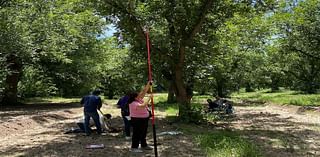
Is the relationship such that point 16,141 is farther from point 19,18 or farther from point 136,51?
point 19,18

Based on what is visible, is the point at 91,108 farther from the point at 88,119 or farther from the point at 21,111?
the point at 21,111

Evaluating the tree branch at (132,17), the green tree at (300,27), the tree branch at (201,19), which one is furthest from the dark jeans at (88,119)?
the green tree at (300,27)

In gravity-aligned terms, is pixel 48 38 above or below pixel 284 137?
above

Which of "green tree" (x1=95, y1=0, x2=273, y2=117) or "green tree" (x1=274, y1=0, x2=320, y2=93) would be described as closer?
"green tree" (x1=95, y1=0, x2=273, y2=117)

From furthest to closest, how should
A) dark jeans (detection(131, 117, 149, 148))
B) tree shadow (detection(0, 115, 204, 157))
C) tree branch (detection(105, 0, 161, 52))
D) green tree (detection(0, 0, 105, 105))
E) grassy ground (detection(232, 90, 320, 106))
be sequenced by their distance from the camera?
grassy ground (detection(232, 90, 320, 106)) → green tree (detection(0, 0, 105, 105)) → tree branch (detection(105, 0, 161, 52)) → dark jeans (detection(131, 117, 149, 148)) → tree shadow (detection(0, 115, 204, 157))

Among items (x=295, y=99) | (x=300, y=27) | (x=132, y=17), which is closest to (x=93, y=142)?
(x=132, y=17)

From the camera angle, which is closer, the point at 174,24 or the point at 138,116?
the point at 138,116

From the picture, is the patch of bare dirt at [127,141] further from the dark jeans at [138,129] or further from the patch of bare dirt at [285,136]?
the dark jeans at [138,129]

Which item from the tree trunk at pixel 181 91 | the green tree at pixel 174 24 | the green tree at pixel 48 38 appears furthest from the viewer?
the green tree at pixel 48 38

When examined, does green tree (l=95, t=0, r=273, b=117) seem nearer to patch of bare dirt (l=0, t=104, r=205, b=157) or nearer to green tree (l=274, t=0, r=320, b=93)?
patch of bare dirt (l=0, t=104, r=205, b=157)

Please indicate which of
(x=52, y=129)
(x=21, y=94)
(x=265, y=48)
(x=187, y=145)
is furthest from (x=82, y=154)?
(x=265, y=48)

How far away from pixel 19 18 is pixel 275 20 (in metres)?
17.1

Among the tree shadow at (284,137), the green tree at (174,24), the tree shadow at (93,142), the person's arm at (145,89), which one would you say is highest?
the green tree at (174,24)

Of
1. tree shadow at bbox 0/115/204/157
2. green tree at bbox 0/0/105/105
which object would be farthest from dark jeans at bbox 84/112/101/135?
green tree at bbox 0/0/105/105
